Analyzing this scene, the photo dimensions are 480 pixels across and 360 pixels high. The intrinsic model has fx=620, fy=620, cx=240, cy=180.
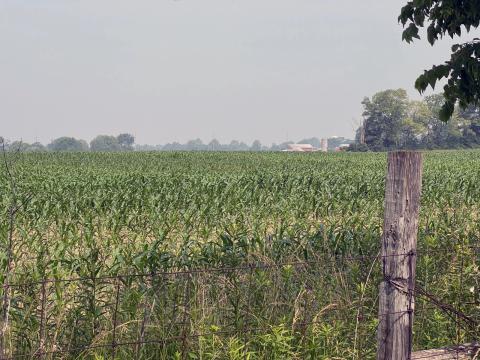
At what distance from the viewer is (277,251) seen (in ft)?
25.4

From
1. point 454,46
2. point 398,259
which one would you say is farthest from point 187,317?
point 454,46

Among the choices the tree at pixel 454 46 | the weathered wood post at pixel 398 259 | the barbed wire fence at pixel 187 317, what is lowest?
the barbed wire fence at pixel 187 317

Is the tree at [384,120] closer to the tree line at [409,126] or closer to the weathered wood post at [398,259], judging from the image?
the tree line at [409,126]

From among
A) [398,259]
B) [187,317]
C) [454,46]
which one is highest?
[454,46]

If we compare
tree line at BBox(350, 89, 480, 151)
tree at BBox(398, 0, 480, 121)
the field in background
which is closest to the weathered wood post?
the field in background

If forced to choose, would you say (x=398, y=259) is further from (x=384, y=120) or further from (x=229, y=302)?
(x=384, y=120)

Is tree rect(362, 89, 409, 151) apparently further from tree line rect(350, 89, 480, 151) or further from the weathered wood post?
the weathered wood post

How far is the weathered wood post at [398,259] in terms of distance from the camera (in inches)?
149

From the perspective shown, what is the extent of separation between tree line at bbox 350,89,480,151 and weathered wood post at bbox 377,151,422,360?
113684mm

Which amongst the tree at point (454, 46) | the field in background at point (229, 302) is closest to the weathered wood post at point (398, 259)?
the field in background at point (229, 302)

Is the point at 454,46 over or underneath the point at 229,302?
over

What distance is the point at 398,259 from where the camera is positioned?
150 inches

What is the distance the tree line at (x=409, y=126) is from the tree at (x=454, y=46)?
360 ft

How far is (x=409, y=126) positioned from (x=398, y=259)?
435ft
